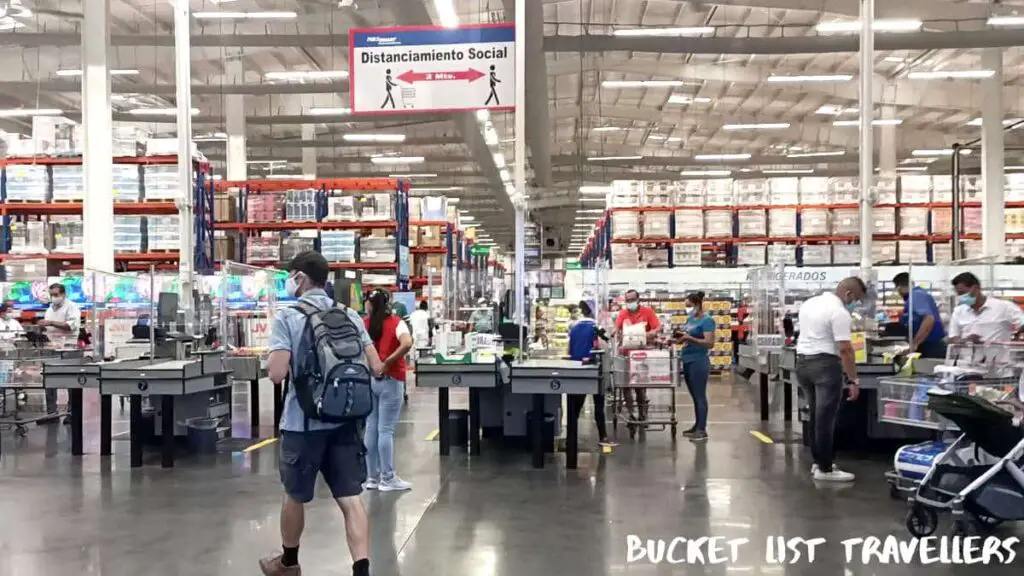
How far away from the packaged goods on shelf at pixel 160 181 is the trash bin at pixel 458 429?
6224mm

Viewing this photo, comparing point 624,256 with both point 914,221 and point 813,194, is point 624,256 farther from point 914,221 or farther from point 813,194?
point 914,221

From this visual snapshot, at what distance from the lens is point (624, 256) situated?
58.4 feet

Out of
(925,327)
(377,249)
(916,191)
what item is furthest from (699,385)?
(916,191)

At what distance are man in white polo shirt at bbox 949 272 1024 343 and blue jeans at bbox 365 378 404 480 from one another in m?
4.71

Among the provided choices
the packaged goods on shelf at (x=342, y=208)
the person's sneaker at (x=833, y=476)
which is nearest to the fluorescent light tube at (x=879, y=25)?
the packaged goods on shelf at (x=342, y=208)

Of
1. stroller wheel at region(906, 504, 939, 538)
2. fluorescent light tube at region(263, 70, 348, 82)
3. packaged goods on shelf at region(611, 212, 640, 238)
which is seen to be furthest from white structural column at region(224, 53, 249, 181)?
stroller wheel at region(906, 504, 939, 538)

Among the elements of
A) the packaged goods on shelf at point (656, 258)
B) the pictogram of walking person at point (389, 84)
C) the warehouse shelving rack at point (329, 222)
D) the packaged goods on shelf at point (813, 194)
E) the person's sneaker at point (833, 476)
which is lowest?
the person's sneaker at point (833, 476)

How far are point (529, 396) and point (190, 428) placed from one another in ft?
10.8

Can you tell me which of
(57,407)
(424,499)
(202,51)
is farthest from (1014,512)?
(202,51)

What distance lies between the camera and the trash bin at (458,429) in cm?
905

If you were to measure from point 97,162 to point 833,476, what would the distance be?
987cm

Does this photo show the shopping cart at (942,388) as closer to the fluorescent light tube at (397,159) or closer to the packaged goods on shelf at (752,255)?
the packaged goods on shelf at (752,255)

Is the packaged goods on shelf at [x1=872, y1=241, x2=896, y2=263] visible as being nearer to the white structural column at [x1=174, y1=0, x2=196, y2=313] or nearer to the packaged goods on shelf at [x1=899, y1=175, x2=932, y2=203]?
the packaged goods on shelf at [x1=899, y1=175, x2=932, y2=203]

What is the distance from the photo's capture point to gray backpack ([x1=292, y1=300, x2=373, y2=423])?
432 cm
